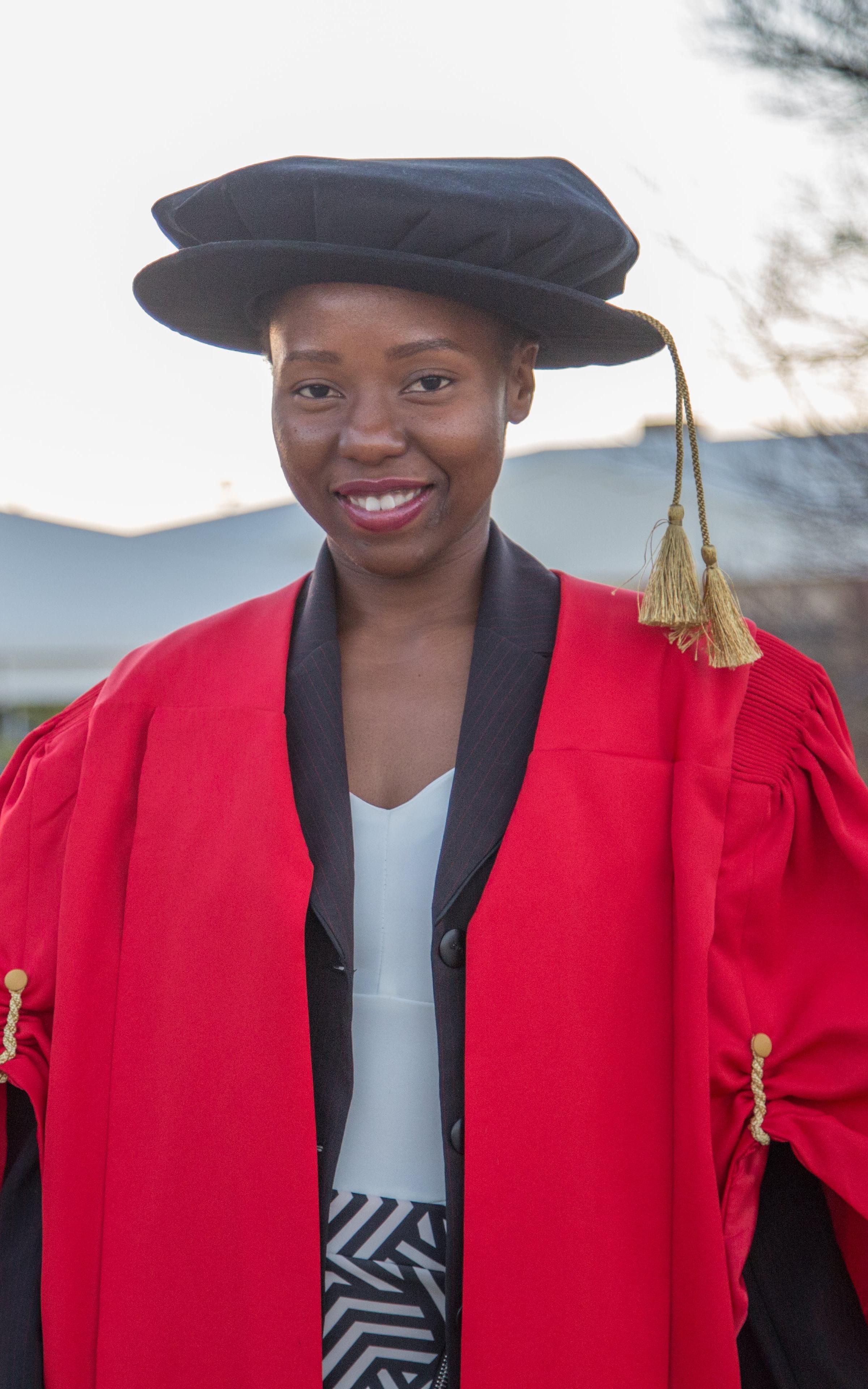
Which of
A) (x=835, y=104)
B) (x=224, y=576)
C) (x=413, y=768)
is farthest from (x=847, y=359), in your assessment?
(x=224, y=576)

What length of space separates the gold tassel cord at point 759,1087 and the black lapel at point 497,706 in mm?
402

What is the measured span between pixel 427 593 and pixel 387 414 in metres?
0.32

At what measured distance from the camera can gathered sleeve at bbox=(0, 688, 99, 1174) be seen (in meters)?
1.62

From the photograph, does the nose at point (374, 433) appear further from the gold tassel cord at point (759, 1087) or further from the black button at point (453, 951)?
the gold tassel cord at point (759, 1087)

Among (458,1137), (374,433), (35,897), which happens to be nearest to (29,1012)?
(35,897)

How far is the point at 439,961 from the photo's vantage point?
1498 mm

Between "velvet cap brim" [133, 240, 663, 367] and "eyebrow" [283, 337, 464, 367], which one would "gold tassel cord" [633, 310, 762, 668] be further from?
"eyebrow" [283, 337, 464, 367]

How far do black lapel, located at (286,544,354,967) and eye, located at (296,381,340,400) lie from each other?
1.00 ft

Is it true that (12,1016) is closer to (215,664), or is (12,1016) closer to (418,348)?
(215,664)

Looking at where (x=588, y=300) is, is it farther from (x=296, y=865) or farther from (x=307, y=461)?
(x=296, y=865)

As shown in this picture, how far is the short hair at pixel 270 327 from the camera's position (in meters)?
1.66

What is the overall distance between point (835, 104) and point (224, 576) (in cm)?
455

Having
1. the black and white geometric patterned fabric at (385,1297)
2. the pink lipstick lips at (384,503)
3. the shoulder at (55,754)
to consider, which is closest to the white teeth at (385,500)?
the pink lipstick lips at (384,503)

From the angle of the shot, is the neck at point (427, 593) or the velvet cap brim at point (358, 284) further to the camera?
the neck at point (427, 593)
